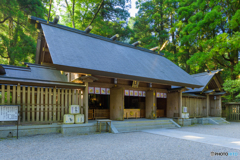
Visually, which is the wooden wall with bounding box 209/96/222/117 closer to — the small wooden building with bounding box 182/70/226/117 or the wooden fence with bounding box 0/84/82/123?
the small wooden building with bounding box 182/70/226/117

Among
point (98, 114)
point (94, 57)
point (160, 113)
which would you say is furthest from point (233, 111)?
point (94, 57)

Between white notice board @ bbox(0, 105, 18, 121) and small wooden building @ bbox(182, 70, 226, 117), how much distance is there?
11.8 meters

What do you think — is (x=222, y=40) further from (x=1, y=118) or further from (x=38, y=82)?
(x=1, y=118)

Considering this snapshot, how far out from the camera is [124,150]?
5.26 meters

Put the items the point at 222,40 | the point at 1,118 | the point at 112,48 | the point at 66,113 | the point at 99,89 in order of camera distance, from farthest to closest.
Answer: the point at 222,40
the point at 112,48
the point at 99,89
the point at 66,113
the point at 1,118

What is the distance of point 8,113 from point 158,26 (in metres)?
23.9

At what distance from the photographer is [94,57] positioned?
8930mm

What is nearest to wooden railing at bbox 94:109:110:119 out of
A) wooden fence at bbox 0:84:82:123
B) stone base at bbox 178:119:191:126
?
wooden fence at bbox 0:84:82:123

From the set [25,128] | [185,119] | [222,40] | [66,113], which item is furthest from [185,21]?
[25,128]

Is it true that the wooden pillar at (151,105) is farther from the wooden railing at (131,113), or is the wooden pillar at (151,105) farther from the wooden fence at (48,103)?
the wooden fence at (48,103)

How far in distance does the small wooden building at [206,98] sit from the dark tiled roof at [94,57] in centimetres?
319

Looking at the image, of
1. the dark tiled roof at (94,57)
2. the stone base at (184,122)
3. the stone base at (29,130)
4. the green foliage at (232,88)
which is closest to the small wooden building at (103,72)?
the dark tiled roof at (94,57)

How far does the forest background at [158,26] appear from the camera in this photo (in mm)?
14789

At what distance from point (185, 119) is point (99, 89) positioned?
6552 millimetres
